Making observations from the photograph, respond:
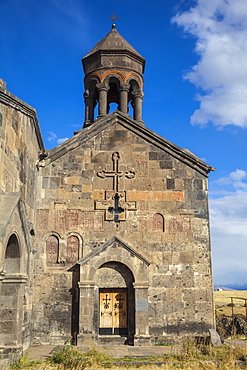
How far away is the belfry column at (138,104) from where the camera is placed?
12.5m

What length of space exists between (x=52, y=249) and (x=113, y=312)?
2.19 metres

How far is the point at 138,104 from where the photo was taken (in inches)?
498

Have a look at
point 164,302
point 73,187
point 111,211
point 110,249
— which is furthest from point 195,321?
point 73,187

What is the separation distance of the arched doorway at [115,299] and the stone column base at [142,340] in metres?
0.28

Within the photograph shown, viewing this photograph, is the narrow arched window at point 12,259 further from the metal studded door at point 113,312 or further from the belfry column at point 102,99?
the belfry column at point 102,99

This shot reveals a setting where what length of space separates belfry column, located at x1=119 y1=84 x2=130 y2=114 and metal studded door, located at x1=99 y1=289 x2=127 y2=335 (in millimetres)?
5626

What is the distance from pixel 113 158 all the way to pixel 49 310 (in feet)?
13.8

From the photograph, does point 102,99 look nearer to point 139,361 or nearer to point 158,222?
point 158,222

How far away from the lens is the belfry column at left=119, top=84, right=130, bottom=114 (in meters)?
12.0

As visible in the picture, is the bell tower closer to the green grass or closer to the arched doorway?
the arched doorway

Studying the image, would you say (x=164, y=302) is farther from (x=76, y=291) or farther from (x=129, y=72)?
(x=129, y=72)

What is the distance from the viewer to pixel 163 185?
398 inches

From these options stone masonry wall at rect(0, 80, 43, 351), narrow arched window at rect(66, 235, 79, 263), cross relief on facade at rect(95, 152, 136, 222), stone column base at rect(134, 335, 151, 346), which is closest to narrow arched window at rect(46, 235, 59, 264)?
narrow arched window at rect(66, 235, 79, 263)

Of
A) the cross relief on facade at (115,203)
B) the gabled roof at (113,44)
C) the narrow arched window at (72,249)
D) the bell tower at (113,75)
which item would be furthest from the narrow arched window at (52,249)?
the gabled roof at (113,44)
